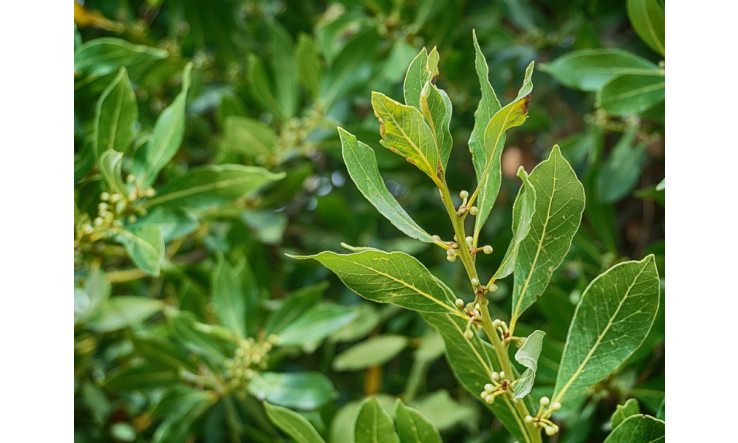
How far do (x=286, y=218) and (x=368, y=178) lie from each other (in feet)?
3.47

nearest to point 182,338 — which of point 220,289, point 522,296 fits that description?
point 220,289

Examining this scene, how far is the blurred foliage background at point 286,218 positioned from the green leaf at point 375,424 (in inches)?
11.2

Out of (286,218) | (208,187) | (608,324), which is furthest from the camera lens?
(286,218)

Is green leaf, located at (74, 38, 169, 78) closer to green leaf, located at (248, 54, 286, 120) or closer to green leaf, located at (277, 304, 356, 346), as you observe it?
green leaf, located at (248, 54, 286, 120)

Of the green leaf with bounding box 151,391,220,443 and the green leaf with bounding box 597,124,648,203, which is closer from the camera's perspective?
the green leaf with bounding box 151,391,220,443

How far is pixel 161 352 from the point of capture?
123 cm

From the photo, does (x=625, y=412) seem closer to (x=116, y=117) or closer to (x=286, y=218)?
(x=116, y=117)

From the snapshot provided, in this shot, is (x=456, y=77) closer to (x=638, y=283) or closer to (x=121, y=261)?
(x=121, y=261)

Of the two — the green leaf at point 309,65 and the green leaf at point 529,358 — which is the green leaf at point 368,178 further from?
the green leaf at point 309,65

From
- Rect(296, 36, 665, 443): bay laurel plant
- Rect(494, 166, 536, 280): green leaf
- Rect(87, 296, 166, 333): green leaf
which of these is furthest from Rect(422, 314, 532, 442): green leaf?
Rect(87, 296, 166, 333): green leaf

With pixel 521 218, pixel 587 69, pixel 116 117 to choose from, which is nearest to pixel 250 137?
pixel 116 117

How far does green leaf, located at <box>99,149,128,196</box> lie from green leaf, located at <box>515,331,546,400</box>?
64 cm

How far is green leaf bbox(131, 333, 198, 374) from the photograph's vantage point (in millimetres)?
1197

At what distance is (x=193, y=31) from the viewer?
1661mm
